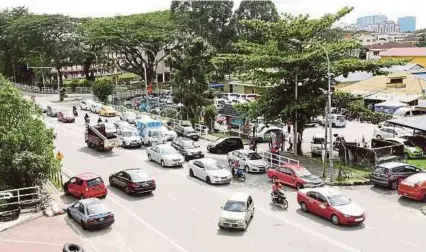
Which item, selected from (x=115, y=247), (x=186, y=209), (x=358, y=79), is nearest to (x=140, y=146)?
(x=186, y=209)

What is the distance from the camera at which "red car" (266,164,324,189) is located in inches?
1172

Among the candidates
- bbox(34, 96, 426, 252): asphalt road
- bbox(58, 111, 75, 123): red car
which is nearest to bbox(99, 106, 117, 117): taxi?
bbox(58, 111, 75, 123): red car

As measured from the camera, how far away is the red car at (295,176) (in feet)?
97.7

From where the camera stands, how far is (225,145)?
41.7 metres

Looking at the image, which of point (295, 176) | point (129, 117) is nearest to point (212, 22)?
point (129, 117)

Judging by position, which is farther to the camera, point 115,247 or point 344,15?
point 344,15

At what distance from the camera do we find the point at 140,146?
44.5 metres

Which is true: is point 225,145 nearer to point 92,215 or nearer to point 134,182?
point 134,182

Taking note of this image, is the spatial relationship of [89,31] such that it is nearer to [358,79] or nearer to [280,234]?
[358,79]

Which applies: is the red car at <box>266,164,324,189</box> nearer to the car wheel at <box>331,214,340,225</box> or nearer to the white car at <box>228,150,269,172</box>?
the white car at <box>228,150,269,172</box>

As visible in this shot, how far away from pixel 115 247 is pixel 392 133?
107 feet

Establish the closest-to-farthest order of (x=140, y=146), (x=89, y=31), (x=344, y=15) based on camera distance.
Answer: (x=344, y=15) < (x=140, y=146) < (x=89, y=31)

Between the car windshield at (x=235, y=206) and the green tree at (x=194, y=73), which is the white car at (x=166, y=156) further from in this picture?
the green tree at (x=194, y=73)

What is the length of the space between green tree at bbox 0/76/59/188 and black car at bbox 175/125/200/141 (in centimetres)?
1918
